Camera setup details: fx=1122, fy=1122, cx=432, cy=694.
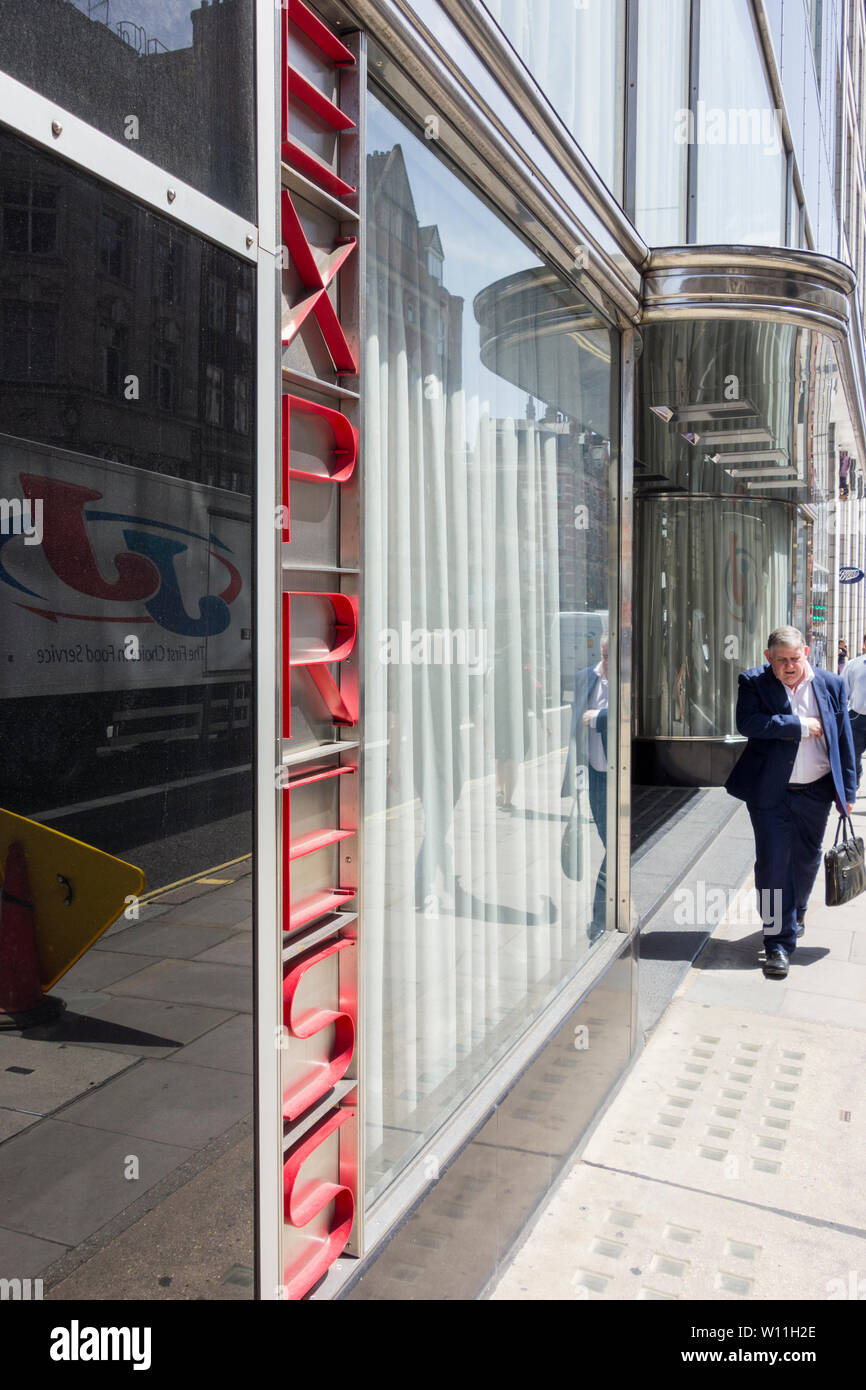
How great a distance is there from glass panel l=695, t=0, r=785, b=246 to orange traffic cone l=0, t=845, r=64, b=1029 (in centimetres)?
609

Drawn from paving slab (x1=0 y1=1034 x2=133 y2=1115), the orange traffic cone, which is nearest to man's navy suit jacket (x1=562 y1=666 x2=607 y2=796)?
paving slab (x1=0 y1=1034 x2=133 y2=1115)

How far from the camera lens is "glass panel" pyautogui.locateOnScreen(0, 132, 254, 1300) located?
1.46m

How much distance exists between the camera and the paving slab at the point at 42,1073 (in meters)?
1.45

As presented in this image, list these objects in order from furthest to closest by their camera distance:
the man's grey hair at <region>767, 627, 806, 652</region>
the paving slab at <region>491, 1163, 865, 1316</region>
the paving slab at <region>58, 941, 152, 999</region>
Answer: the man's grey hair at <region>767, 627, 806, 652</region> < the paving slab at <region>491, 1163, 865, 1316</region> < the paving slab at <region>58, 941, 152, 999</region>

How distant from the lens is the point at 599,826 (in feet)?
16.1

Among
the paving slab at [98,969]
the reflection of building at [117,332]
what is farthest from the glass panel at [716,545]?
the paving slab at [98,969]

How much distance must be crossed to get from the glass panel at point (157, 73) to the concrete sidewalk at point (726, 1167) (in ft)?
9.87

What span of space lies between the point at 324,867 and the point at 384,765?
512mm

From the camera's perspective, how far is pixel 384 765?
2910 millimetres

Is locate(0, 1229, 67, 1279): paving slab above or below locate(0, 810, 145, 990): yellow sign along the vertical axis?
below

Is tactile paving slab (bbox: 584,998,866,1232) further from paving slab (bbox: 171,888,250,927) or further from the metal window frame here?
paving slab (bbox: 171,888,250,927)

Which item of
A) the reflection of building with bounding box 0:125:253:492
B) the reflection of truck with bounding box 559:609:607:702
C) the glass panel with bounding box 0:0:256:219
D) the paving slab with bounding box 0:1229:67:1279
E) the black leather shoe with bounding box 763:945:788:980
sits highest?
the glass panel with bounding box 0:0:256:219

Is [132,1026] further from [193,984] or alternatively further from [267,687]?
[267,687]

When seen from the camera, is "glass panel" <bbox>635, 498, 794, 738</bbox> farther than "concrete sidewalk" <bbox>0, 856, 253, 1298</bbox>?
Yes
